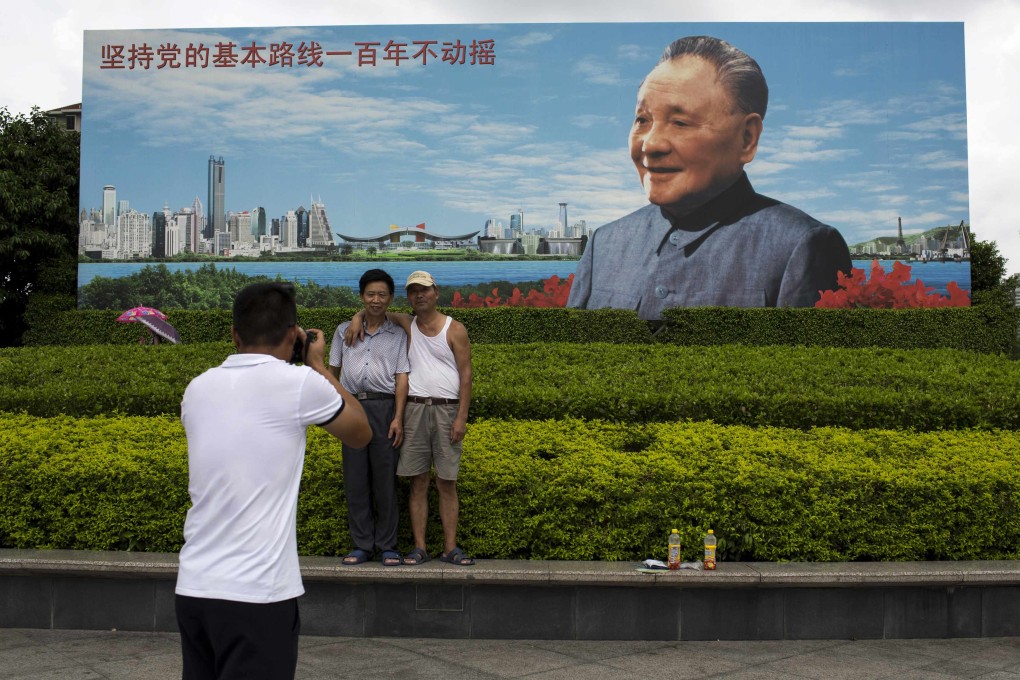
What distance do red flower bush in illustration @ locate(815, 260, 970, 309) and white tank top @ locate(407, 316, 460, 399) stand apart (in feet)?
39.6

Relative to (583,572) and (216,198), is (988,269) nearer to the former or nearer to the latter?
(216,198)

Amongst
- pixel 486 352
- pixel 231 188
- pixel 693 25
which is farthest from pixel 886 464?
pixel 231 188

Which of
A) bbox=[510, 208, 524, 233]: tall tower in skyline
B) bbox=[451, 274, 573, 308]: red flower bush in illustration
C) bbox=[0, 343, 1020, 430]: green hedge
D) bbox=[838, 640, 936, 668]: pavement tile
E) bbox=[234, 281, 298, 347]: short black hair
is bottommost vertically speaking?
bbox=[838, 640, 936, 668]: pavement tile

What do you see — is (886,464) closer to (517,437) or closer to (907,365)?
(517,437)

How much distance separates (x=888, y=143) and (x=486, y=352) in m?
10.7

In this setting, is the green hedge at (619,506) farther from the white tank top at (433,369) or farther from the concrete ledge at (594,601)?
the white tank top at (433,369)

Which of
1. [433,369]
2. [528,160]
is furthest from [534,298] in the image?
[433,369]

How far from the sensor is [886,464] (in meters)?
5.51

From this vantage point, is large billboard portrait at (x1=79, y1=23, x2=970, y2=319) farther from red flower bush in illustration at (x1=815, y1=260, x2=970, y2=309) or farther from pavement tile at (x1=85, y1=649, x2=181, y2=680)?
pavement tile at (x1=85, y1=649, x2=181, y2=680)

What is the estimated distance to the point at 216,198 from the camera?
57.2ft

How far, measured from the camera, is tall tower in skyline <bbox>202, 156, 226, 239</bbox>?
17.4 meters

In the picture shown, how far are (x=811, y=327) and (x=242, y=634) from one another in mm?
12170

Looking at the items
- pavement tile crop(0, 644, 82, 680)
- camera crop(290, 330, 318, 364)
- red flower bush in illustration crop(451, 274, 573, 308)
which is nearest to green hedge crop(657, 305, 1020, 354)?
red flower bush in illustration crop(451, 274, 573, 308)

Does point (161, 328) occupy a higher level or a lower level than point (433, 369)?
higher
